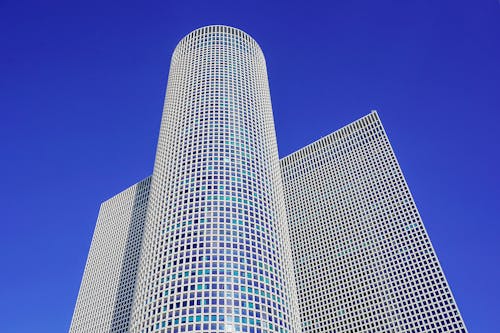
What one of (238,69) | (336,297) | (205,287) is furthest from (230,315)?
(238,69)

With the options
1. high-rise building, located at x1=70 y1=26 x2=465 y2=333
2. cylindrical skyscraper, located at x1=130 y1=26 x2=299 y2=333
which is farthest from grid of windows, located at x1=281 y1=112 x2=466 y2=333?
cylindrical skyscraper, located at x1=130 y1=26 x2=299 y2=333

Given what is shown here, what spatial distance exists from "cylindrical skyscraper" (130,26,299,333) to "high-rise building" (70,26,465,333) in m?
0.34

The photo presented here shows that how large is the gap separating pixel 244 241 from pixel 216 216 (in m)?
10.6

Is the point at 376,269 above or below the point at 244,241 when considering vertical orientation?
above

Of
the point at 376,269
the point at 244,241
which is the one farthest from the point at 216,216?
the point at 376,269

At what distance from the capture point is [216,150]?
14038cm

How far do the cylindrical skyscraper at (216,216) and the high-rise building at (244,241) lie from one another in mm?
341

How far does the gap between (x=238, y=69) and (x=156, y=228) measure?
7711 centimetres

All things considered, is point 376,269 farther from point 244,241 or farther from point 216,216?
point 216,216

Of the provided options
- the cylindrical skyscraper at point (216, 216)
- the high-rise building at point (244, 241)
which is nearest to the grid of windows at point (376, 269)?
the high-rise building at point (244, 241)

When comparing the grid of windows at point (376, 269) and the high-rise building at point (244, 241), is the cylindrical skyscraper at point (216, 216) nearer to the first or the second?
the high-rise building at point (244, 241)

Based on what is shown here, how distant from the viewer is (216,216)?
403ft

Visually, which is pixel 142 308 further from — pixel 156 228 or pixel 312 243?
pixel 312 243

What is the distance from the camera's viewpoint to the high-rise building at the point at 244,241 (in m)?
109
